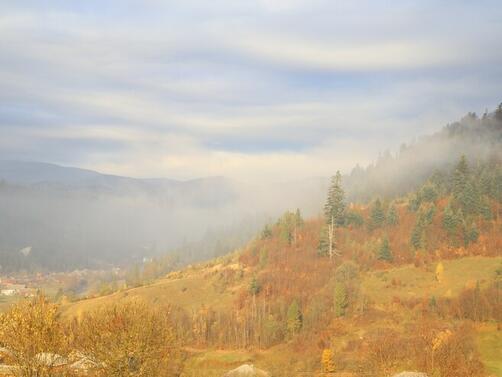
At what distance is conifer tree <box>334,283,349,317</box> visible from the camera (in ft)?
392

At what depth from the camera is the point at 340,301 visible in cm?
12031

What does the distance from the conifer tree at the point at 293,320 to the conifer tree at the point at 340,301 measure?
358 inches

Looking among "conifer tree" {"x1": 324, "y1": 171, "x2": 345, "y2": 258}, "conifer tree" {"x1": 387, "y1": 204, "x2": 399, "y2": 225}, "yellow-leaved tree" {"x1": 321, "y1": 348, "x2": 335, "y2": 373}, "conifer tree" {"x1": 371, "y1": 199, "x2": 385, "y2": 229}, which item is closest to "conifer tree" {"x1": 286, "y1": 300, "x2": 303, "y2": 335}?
"yellow-leaved tree" {"x1": 321, "y1": 348, "x2": 335, "y2": 373}

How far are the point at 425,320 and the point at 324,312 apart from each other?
23.2 m

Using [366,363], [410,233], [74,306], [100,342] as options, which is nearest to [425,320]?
[366,363]

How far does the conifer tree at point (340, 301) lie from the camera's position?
119500 mm

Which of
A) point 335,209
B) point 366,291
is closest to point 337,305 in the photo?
point 366,291

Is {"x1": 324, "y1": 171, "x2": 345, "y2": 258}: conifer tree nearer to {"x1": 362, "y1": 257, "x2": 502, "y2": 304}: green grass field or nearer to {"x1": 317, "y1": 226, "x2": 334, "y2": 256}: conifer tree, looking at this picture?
{"x1": 317, "y1": 226, "x2": 334, "y2": 256}: conifer tree

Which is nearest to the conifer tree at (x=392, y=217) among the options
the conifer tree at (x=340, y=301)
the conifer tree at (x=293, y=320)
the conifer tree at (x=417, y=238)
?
the conifer tree at (x=417, y=238)

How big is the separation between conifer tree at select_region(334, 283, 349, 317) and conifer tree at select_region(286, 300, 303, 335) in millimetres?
9100

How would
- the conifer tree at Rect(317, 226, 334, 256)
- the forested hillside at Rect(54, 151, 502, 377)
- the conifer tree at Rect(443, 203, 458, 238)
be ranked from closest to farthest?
the forested hillside at Rect(54, 151, 502, 377)
the conifer tree at Rect(443, 203, 458, 238)
the conifer tree at Rect(317, 226, 334, 256)

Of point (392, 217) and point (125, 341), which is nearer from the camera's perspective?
point (125, 341)

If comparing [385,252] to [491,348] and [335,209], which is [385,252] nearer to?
[335,209]

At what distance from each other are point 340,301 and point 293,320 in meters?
12.1
